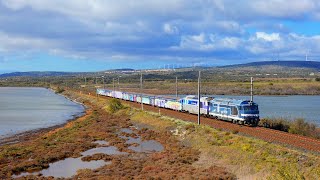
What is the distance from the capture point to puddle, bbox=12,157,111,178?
1451 inches

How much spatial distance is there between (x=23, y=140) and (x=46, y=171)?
2240 centimetres

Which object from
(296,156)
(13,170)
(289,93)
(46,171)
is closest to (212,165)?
(296,156)

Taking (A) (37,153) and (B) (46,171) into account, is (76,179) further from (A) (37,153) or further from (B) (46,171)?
(A) (37,153)

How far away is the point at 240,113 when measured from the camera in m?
51.8

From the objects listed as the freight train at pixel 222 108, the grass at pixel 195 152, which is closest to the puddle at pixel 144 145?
the grass at pixel 195 152

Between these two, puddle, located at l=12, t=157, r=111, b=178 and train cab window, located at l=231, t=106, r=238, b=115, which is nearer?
puddle, located at l=12, t=157, r=111, b=178

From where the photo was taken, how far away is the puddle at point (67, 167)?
121 ft

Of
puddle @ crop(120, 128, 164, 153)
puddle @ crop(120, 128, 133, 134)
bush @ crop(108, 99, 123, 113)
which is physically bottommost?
puddle @ crop(120, 128, 133, 134)

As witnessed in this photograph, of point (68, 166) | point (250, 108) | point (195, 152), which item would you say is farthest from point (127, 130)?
point (68, 166)

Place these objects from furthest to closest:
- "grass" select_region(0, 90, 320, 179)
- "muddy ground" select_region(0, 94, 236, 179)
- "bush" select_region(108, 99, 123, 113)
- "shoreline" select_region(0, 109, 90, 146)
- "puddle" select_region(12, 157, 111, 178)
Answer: "bush" select_region(108, 99, 123, 113) < "shoreline" select_region(0, 109, 90, 146) < "puddle" select_region(12, 157, 111, 178) < "muddy ground" select_region(0, 94, 236, 179) < "grass" select_region(0, 90, 320, 179)

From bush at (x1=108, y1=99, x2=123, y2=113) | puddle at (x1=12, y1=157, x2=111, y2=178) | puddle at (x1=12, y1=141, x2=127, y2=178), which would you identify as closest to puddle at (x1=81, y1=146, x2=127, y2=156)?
puddle at (x1=12, y1=141, x2=127, y2=178)

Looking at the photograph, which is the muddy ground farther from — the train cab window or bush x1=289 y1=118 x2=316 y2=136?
bush x1=289 y1=118 x2=316 y2=136

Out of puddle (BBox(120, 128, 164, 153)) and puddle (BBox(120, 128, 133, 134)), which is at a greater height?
puddle (BBox(120, 128, 164, 153))

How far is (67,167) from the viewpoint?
130 feet
